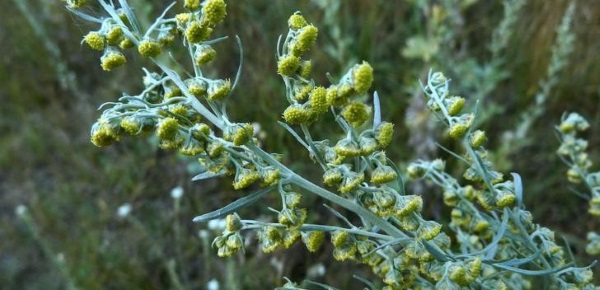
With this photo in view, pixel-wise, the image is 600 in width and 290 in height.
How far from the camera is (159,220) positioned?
10.7ft

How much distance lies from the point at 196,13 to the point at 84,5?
0.83ft

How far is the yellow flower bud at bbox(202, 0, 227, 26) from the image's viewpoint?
1250 mm

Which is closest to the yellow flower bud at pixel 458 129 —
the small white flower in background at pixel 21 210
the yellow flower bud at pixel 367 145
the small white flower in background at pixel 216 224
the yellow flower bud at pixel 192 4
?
the yellow flower bud at pixel 367 145

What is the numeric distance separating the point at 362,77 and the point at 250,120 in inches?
88.7

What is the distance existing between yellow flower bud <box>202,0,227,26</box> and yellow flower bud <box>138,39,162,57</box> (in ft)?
0.37

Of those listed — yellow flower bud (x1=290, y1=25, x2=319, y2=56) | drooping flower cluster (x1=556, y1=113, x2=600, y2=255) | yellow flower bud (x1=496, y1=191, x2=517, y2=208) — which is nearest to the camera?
yellow flower bud (x1=290, y1=25, x2=319, y2=56)

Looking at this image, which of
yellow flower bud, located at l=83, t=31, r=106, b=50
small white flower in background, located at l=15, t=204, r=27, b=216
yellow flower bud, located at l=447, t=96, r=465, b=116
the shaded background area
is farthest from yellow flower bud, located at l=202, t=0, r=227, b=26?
small white flower in background, located at l=15, t=204, r=27, b=216

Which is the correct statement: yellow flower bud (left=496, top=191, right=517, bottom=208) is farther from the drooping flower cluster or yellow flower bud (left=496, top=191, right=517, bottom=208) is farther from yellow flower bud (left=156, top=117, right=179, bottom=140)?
yellow flower bud (left=156, top=117, right=179, bottom=140)

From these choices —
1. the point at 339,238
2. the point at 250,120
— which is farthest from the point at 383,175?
the point at 250,120

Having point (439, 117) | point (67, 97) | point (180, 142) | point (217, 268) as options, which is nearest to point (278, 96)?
point (217, 268)

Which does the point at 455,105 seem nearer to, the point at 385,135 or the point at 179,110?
the point at 385,135

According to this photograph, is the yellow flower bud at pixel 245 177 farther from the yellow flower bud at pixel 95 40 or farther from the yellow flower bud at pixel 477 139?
the yellow flower bud at pixel 477 139

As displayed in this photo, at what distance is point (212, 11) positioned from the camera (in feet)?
4.11

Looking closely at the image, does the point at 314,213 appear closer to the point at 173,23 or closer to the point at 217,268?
the point at 217,268
